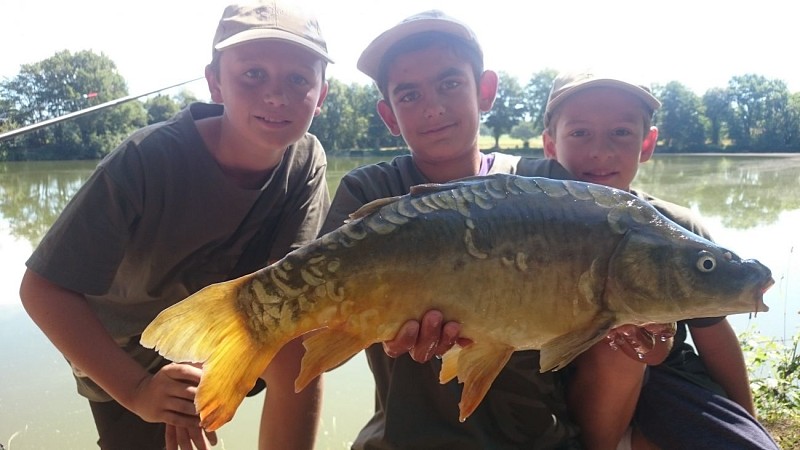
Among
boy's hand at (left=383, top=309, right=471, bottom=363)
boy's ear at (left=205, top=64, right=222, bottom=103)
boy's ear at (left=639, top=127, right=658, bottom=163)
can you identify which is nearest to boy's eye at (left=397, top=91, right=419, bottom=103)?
boy's ear at (left=205, top=64, right=222, bottom=103)

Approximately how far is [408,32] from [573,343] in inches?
47.1

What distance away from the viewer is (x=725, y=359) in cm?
190

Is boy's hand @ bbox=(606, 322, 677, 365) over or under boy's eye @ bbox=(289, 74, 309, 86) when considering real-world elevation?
under

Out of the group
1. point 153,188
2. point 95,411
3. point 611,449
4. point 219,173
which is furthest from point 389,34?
point 95,411

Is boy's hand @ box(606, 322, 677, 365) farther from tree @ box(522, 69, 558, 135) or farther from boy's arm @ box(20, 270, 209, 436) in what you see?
tree @ box(522, 69, 558, 135)

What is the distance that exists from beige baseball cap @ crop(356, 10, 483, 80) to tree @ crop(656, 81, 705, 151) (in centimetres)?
3979

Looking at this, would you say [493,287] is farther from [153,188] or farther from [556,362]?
[153,188]

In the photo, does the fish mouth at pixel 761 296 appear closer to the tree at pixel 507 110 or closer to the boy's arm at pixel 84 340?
the boy's arm at pixel 84 340

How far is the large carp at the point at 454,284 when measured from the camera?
3.77ft

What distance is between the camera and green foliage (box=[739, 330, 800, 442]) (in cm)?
236

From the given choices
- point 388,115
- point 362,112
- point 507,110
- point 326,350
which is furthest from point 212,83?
point 507,110

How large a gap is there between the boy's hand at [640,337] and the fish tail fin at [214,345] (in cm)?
87

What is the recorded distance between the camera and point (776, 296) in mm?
4832

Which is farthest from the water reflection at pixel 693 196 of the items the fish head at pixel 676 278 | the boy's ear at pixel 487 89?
the fish head at pixel 676 278
